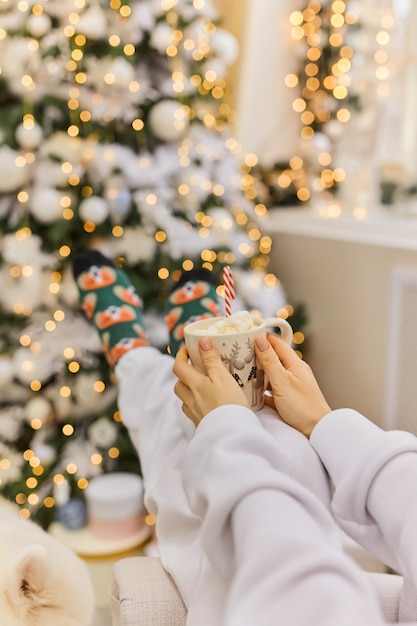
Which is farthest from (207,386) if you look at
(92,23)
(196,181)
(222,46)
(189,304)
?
(222,46)

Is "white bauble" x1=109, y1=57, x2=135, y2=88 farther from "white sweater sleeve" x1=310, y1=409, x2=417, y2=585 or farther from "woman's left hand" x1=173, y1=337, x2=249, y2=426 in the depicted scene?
"white sweater sleeve" x1=310, y1=409, x2=417, y2=585

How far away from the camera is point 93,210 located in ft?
5.09

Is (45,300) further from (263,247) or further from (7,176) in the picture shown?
(263,247)

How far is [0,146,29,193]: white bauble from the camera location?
154 centimetres

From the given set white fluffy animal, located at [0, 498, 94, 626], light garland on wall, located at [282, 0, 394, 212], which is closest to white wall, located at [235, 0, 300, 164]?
light garland on wall, located at [282, 0, 394, 212]

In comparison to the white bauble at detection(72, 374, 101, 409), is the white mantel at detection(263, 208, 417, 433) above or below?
above

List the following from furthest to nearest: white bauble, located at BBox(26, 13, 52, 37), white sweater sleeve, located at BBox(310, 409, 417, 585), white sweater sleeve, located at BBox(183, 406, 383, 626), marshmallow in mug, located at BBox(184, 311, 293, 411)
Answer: white bauble, located at BBox(26, 13, 52, 37), marshmallow in mug, located at BBox(184, 311, 293, 411), white sweater sleeve, located at BBox(310, 409, 417, 585), white sweater sleeve, located at BBox(183, 406, 383, 626)

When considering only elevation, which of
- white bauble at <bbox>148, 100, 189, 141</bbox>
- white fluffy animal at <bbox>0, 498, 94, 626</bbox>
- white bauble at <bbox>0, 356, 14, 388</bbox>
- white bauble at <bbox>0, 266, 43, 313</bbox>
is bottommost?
white bauble at <bbox>0, 356, 14, 388</bbox>

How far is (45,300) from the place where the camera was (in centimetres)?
162

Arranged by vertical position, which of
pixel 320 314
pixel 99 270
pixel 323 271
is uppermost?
pixel 99 270

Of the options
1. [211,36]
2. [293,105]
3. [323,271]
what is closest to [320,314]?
[323,271]

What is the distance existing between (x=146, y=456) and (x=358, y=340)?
812 millimetres

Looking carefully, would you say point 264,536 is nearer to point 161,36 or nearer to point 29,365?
point 29,365

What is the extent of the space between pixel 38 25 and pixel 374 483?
1.39 m
